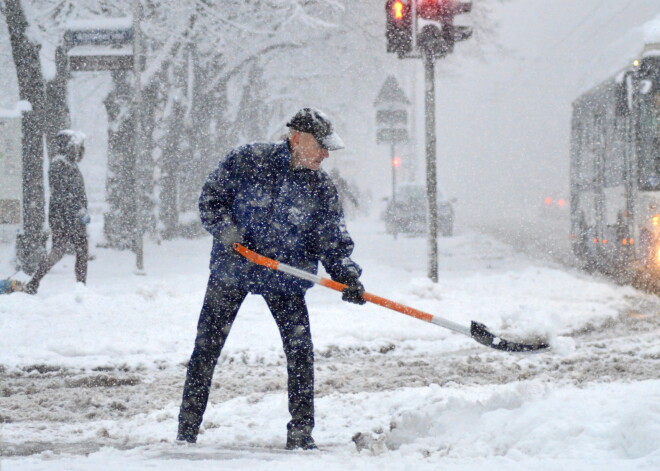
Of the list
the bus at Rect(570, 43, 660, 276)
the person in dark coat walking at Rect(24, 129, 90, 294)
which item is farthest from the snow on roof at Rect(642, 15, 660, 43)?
the person in dark coat walking at Rect(24, 129, 90, 294)

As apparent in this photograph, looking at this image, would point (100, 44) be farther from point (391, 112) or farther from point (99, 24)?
point (391, 112)

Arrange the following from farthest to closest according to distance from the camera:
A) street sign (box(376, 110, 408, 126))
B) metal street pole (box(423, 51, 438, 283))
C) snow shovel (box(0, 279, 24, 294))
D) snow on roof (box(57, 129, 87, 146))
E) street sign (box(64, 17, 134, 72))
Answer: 1. street sign (box(376, 110, 408, 126))
2. street sign (box(64, 17, 134, 72))
3. metal street pole (box(423, 51, 438, 283))
4. snow on roof (box(57, 129, 87, 146))
5. snow shovel (box(0, 279, 24, 294))

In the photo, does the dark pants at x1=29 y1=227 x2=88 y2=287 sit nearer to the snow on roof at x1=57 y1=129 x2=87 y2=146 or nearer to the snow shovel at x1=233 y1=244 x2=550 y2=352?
the snow on roof at x1=57 y1=129 x2=87 y2=146

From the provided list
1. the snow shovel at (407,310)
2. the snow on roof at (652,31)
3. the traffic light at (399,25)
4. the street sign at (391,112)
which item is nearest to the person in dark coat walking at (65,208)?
the traffic light at (399,25)

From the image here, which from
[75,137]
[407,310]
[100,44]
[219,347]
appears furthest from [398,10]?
[219,347]

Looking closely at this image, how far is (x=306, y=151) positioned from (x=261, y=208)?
0.34 meters

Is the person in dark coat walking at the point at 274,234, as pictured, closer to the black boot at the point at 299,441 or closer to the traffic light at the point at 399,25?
the black boot at the point at 299,441

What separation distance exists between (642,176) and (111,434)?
8.43 meters

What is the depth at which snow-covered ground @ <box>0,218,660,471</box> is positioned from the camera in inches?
152

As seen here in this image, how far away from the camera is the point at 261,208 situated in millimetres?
4273

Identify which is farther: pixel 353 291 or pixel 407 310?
pixel 407 310

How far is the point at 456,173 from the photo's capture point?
7800cm

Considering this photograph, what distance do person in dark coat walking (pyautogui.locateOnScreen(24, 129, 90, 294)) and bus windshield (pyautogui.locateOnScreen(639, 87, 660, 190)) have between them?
6659mm

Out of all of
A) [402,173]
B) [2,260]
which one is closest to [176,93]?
[2,260]
